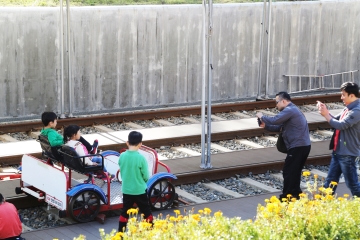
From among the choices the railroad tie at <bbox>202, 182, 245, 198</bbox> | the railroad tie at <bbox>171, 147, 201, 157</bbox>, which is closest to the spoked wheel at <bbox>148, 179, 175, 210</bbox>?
the railroad tie at <bbox>202, 182, 245, 198</bbox>

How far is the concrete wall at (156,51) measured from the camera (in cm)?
1658

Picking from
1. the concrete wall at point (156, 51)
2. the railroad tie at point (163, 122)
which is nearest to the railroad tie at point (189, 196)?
the railroad tie at point (163, 122)

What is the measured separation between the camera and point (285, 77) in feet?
68.2

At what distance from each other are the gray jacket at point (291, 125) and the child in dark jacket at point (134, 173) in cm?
234

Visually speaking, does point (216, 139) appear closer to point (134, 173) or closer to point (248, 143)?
point (248, 143)

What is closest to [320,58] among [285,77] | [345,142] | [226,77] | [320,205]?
[285,77]

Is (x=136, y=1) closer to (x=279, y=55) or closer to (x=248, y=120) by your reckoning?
(x=279, y=55)

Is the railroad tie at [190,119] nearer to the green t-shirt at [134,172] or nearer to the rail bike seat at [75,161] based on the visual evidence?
the rail bike seat at [75,161]

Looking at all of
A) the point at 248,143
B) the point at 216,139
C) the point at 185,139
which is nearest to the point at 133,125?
the point at 185,139

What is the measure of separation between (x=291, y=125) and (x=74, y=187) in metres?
3.27

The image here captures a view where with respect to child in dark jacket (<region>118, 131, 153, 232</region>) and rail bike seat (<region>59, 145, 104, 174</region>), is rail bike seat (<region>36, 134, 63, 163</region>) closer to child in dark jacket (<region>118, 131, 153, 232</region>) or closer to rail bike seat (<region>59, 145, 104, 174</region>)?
rail bike seat (<region>59, 145, 104, 174</region>)

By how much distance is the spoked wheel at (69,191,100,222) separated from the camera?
984cm

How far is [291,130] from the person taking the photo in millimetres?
10445

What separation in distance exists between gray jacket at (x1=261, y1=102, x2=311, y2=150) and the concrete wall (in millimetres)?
7992
